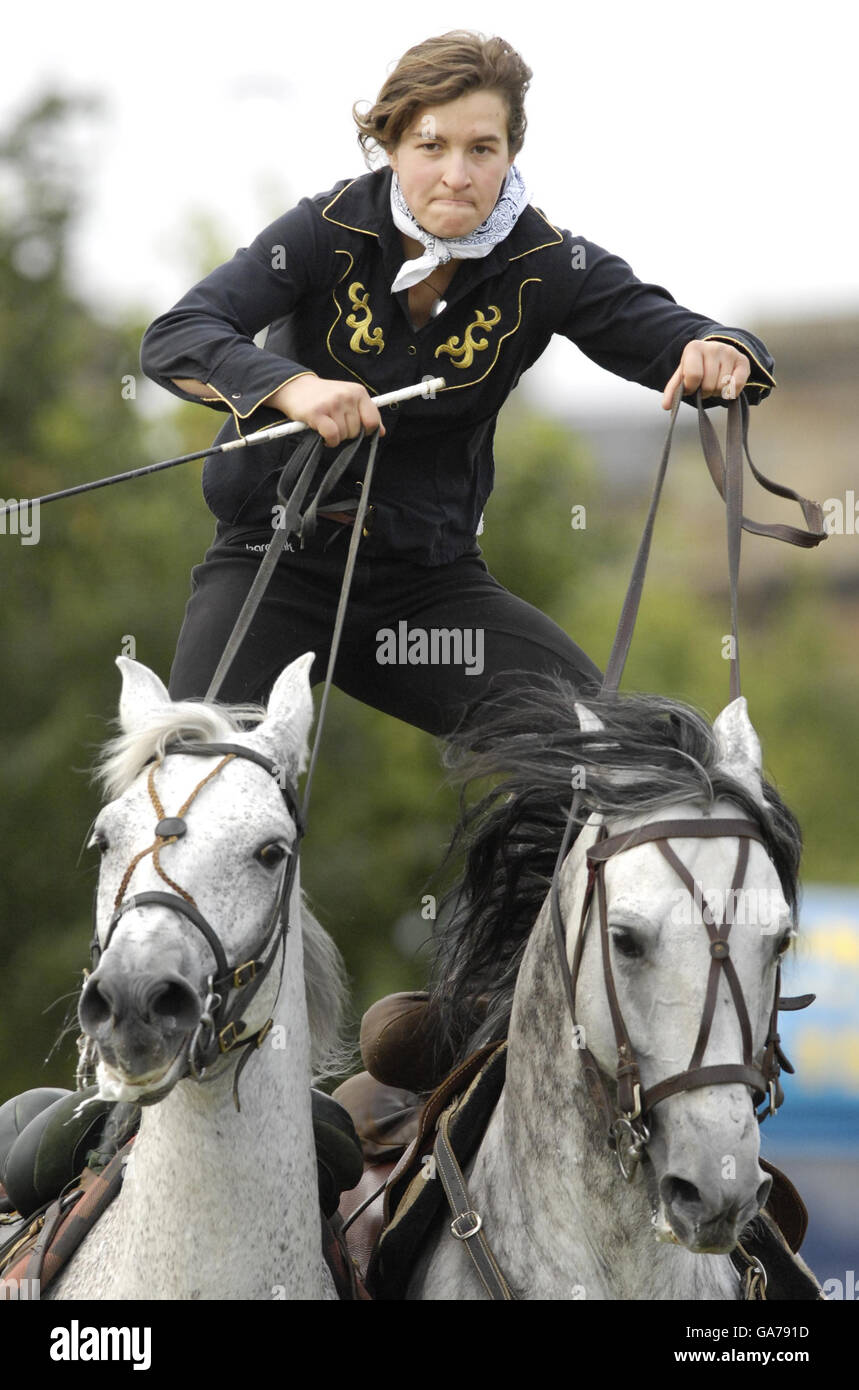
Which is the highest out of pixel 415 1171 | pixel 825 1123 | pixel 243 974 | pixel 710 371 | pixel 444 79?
pixel 444 79

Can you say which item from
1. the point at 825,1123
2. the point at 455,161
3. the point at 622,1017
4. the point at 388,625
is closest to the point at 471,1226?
the point at 622,1017

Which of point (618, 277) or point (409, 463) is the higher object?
point (618, 277)

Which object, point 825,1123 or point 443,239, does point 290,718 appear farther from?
point 825,1123

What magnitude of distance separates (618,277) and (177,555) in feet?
39.1

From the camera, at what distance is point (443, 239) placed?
4699 millimetres

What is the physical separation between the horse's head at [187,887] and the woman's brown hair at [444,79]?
1.57 meters

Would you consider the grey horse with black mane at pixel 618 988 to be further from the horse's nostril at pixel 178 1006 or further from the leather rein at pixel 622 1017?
the horse's nostril at pixel 178 1006

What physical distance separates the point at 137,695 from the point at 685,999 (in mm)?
1410

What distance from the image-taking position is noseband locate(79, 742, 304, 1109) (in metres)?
3.57

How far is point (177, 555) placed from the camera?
16.5 m

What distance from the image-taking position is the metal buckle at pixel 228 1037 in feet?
12.1

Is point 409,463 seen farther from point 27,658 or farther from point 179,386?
point 27,658

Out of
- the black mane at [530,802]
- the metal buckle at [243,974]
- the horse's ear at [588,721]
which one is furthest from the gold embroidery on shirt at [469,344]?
the metal buckle at [243,974]
